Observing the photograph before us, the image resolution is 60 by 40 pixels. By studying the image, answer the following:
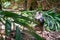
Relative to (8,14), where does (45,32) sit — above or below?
below

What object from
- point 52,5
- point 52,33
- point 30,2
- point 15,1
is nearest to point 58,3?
point 52,5

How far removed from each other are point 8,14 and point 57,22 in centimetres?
50

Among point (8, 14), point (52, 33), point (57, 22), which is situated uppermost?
point (8, 14)

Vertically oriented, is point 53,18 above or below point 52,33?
above

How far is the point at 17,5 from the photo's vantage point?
3279mm

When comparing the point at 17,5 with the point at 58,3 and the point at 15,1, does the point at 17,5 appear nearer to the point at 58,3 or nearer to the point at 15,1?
the point at 15,1

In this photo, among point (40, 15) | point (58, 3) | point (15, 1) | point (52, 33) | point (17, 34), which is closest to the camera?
point (17, 34)

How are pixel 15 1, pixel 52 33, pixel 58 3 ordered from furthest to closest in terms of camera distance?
1. pixel 15 1
2. pixel 58 3
3. pixel 52 33

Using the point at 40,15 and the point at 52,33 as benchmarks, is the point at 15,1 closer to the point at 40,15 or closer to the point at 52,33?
the point at 52,33

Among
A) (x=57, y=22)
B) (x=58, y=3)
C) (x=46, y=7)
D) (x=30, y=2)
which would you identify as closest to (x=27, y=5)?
(x=30, y=2)

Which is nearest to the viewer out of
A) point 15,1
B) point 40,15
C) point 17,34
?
point 17,34

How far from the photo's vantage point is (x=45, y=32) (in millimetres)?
1976

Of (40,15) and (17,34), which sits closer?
(17,34)

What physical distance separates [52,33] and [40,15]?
98 cm
